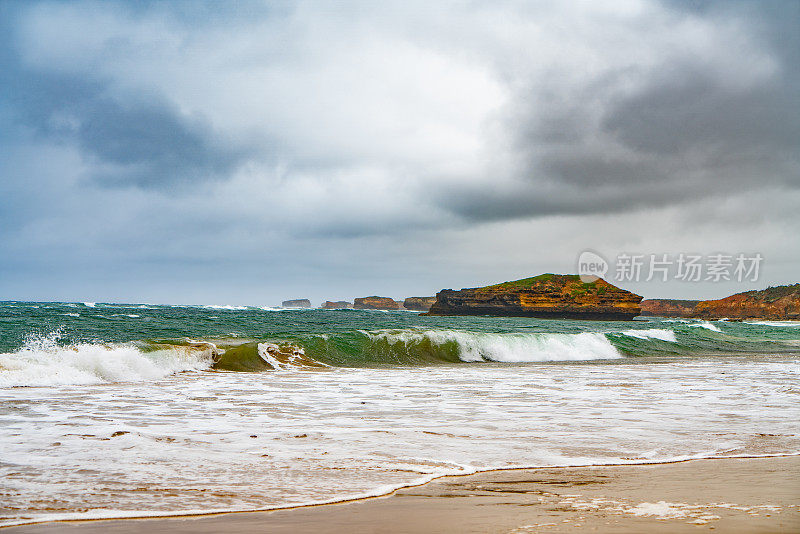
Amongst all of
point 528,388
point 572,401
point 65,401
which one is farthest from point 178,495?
point 528,388

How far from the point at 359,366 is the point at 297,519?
50.7 ft

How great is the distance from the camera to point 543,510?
378 cm

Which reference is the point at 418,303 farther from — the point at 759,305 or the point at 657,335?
the point at 657,335

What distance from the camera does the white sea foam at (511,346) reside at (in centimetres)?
2525

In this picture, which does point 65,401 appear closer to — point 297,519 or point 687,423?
point 297,519

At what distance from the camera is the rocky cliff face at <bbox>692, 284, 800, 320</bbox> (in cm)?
11238

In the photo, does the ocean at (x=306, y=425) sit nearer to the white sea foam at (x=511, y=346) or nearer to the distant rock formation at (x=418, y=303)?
the white sea foam at (x=511, y=346)

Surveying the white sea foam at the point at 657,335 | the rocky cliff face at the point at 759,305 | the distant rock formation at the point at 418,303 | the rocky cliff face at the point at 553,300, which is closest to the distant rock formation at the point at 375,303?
the distant rock formation at the point at 418,303

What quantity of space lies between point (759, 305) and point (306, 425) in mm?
133576

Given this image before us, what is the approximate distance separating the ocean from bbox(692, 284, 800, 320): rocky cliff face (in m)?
113

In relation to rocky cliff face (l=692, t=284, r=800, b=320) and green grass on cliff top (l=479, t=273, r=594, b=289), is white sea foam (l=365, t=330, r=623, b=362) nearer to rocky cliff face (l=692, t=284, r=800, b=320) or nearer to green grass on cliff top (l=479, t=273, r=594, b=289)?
green grass on cliff top (l=479, t=273, r=594, b=289)

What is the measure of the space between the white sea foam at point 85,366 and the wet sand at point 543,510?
34.3 ft

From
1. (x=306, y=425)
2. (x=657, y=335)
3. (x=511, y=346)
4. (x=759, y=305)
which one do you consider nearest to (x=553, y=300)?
(x=759, y=305)

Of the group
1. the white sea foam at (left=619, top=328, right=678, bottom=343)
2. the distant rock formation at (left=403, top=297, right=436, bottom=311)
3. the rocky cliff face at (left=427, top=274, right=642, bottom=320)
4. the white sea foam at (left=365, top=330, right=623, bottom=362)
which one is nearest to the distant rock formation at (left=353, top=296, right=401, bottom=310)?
the distant rock formation at (left=403, top=297, right=436, bottom=311)
